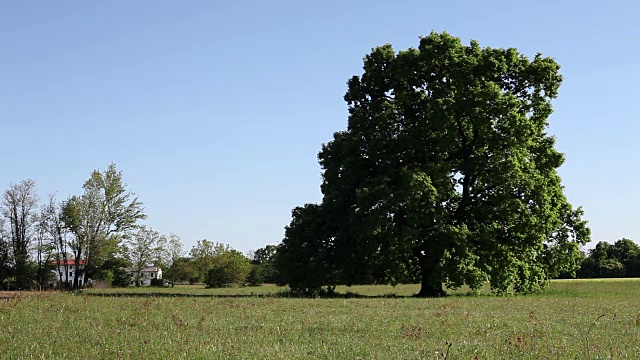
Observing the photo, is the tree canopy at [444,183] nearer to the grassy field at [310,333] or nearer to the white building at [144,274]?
the grassy field at [310,333]

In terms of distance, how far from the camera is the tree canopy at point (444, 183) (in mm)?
36438

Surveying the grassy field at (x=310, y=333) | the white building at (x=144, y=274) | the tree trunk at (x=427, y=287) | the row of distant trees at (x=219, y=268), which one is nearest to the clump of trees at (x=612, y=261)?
the row of distant trees at (x=219, y=268)

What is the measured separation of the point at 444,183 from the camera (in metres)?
36.7

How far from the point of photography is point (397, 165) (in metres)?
39.6

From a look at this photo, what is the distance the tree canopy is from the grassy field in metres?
14.0

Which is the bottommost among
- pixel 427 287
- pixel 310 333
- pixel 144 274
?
pixel 310 333

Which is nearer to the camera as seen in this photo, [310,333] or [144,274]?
[310,333]

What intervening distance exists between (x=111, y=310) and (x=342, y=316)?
8.59 metres

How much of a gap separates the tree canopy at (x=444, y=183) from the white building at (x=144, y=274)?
158ft

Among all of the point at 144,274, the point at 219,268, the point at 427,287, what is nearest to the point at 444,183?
the point at 427,287

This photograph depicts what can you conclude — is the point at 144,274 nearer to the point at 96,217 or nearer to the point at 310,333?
the point at 96,217

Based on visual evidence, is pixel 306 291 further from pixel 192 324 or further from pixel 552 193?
pixel 192 324

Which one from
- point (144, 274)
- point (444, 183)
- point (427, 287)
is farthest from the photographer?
point (144, 274)

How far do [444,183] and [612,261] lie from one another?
6780 centimetres
